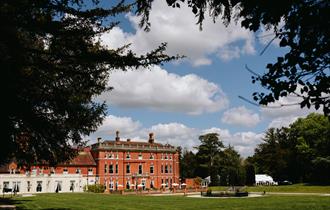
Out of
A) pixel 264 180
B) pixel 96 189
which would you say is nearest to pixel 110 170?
pixel 96 189

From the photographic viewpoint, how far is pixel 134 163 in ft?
238

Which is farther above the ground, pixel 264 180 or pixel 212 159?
pixel 212 159

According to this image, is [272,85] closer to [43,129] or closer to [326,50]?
[326,50]

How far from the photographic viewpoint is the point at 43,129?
11.1 metres

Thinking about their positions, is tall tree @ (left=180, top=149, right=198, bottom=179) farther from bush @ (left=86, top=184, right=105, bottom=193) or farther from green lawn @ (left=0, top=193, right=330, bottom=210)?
green lawn @ (left=0, top=193, right=330, bottom=210)

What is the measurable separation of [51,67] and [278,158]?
70054mm

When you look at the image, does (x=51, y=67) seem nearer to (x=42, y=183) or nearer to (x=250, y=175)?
(x=42, y=183)

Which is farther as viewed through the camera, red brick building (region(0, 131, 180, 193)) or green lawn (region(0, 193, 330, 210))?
red brick building (region(0, 131, 180, 193))

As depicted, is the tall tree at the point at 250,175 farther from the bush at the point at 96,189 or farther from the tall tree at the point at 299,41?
the tall tree at the point at 299,41

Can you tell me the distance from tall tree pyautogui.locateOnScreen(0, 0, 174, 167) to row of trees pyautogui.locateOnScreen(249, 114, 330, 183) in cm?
5105

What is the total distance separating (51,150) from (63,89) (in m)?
3.39

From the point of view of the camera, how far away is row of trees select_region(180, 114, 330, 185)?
60.9 metres

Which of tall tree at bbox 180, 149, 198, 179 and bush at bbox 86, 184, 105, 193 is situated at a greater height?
tall tree at bbox 180, 149, 198, 179

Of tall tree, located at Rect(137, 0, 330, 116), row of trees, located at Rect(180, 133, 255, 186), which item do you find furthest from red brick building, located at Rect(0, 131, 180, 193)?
tall tree, located at Rect(137, 0, 330, 116)
